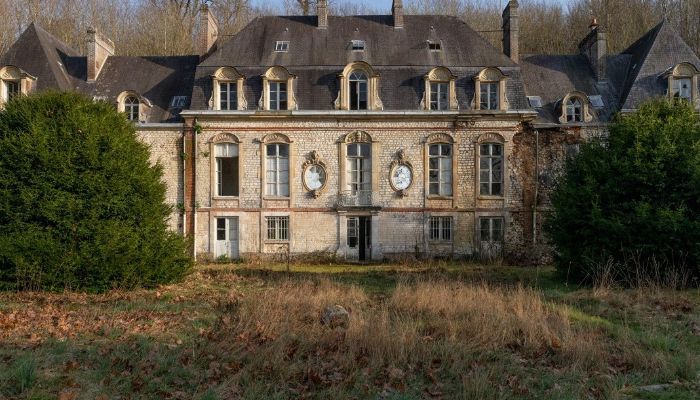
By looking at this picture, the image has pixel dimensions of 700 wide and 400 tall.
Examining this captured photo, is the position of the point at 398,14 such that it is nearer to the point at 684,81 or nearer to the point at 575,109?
the point at 575,109

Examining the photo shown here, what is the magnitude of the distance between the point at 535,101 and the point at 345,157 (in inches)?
336

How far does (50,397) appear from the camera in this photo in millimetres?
5879

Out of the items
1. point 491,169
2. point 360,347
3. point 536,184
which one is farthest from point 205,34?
point 360,347

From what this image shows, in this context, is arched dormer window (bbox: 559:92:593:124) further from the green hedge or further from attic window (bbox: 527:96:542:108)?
the green hedge

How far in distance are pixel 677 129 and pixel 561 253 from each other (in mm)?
4047

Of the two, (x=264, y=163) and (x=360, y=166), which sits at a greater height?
(x=264, y=163)

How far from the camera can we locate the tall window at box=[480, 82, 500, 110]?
22984 mm

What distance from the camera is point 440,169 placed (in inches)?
909

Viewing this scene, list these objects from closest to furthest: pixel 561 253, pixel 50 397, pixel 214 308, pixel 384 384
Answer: pixel 50 397, pixel 384 384, pixel 214 308, pixel 561 253

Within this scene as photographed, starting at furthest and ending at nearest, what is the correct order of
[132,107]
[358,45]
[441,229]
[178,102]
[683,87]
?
[358,45], [178,102], [132,107], [441,229], [683,87]

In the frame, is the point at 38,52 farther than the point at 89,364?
Yes

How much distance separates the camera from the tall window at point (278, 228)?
75.4 feet

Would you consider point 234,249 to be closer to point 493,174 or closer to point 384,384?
point 493,174

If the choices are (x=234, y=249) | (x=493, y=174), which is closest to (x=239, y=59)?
(x=234, y=249)
